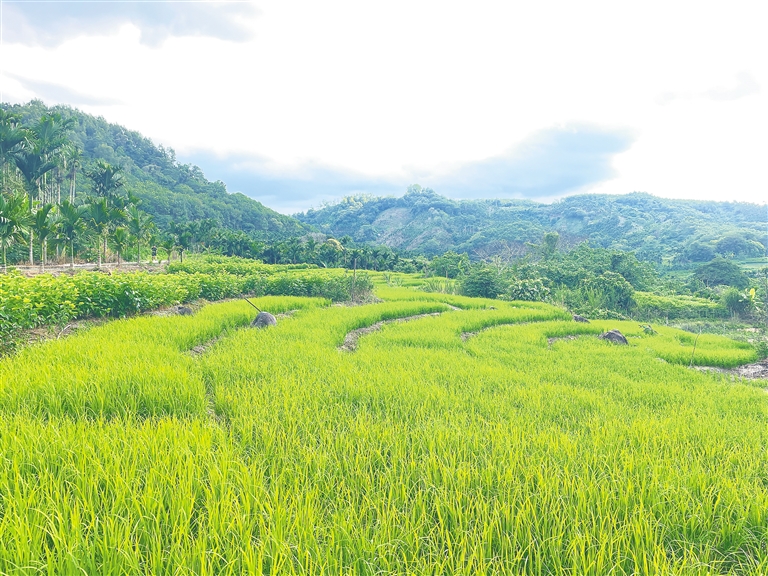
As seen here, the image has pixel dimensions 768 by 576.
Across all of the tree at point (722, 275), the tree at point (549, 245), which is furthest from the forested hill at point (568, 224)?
the tree at point (722, 275)

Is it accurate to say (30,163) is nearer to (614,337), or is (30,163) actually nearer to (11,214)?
(11,214)

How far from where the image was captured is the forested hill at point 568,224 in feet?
203

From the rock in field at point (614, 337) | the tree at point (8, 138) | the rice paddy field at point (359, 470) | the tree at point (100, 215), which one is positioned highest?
the tree at point (8, 138)

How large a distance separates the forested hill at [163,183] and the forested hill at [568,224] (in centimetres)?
3093

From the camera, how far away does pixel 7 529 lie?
1.74m

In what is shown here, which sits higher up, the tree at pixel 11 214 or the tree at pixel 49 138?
the tree at pixel 49 138

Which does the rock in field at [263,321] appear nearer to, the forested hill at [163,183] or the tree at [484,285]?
the tree at [484,285]

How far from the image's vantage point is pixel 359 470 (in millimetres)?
2527

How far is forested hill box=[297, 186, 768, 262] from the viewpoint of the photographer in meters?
61.9

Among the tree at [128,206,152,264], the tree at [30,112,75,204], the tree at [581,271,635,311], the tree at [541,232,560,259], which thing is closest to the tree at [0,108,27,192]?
the tree at [30,112,75,204]

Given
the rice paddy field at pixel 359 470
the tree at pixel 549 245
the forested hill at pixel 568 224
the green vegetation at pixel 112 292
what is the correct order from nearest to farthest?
1. the rice paddy field at pixel 359 470
2. the green vegetation at pixel 112 292
3. the tree at pixel 549 245
4. the forested hill at pixel 568 224

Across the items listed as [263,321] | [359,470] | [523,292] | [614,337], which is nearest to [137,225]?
[263,321]

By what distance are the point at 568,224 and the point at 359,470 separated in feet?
401

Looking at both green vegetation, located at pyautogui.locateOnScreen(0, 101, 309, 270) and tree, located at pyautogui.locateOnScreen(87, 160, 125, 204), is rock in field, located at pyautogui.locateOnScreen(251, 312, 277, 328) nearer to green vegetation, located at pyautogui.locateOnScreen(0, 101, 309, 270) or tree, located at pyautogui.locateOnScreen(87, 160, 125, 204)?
green vegetation, located at pyautogui.locateOnScreen(0, 101, 309, 270)
